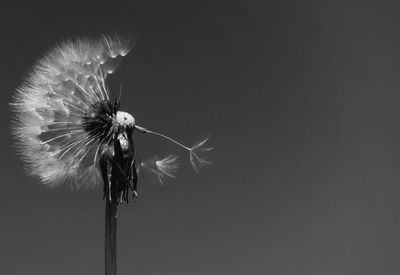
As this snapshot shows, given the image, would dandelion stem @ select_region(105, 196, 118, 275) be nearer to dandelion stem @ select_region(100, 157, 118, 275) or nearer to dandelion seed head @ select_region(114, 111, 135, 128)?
dandelion stem @ select_region(100, 157, 118, 275)

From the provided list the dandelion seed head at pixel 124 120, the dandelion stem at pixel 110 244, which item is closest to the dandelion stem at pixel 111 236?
the dandelion stem at pixel 110 244

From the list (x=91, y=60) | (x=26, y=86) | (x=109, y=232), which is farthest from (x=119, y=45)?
(x=109, y=232)

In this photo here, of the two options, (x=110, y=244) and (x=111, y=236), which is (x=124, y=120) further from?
(x=110, y=244)

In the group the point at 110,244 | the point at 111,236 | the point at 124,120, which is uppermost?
the point at 124,120

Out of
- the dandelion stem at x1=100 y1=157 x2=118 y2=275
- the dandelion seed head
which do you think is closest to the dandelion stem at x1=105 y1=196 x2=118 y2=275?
the dandelion stem at x1=100 y1=157 x2=118 y2=275

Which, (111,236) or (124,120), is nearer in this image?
(111,236)

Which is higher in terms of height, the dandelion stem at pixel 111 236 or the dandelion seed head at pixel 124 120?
the dandelion seed head at pixel 124 120

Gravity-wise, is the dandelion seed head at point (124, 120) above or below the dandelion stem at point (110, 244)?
above

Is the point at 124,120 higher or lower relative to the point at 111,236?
higher

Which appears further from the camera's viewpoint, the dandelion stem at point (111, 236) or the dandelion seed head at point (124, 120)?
the dandelion seed head at point (124, 120)

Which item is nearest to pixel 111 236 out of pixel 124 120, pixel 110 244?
pixel 110 244

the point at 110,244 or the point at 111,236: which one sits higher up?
the point at 111,236

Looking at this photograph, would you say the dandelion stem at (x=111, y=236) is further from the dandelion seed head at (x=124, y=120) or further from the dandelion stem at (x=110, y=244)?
the dandelion seed head at (x=124, y=120)
